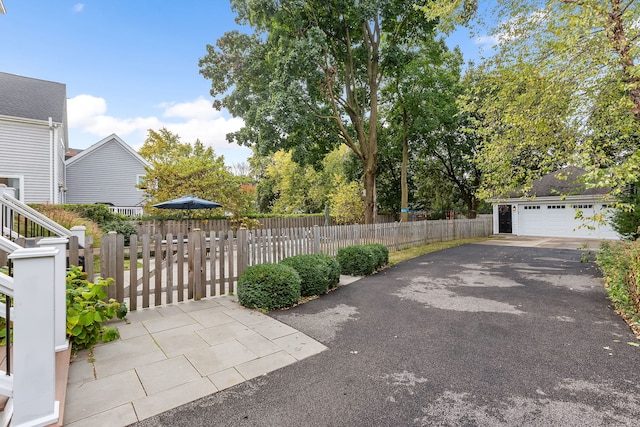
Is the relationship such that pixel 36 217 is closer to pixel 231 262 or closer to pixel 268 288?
pixel 231 262

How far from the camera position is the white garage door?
16.7 metres

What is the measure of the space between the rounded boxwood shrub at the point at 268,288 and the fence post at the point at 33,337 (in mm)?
2911

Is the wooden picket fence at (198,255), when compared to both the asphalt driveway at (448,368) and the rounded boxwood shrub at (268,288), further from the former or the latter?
the asphalt driveway at (448,368)

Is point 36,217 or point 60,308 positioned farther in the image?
point 36,217

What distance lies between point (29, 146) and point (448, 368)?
16.6m

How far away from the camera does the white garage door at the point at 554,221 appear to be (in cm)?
1673

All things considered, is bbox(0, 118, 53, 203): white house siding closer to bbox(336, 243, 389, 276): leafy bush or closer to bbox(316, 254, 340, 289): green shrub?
bbox(336, 243, 389, 276): leafy bush

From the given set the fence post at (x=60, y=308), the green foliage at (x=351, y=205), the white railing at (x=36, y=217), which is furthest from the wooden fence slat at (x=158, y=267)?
the green foliage at (x=351, y=205)

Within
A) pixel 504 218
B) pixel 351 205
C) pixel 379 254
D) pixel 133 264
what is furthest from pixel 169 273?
pixel 504 218

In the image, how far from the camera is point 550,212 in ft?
59.1

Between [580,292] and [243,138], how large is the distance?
42.6ft

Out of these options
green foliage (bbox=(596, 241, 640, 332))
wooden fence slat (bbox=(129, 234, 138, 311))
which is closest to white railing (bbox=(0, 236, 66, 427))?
wooden fence slat (bbox=(129, 234, 138, 311))

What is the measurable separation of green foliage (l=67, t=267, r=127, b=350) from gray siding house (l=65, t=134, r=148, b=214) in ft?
47.1

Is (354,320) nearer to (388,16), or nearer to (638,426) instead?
(638,426)
